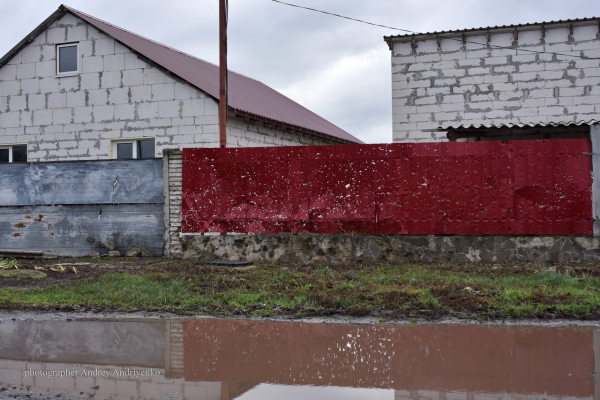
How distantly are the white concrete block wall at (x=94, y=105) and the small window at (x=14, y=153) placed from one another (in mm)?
243

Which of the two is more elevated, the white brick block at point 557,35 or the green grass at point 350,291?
the white brick block at point 557,35

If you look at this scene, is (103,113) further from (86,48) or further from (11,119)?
(11,119)

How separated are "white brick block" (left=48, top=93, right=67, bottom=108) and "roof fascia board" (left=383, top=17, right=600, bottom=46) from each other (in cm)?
903

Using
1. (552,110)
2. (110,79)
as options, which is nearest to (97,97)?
(110,79)

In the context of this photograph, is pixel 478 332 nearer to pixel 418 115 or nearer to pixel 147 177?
pixel 147 177

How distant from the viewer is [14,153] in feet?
56.9

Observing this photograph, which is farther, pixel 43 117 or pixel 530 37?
pixel 43 117

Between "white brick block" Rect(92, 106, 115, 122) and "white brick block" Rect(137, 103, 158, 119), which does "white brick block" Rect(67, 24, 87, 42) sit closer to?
"white brick block" Rect(92, 106, 115, 122)

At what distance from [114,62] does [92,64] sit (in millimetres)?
706

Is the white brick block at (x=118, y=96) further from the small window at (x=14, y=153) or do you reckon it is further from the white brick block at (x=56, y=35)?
the small window at (x=14, y=153)

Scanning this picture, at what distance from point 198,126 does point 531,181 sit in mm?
8387

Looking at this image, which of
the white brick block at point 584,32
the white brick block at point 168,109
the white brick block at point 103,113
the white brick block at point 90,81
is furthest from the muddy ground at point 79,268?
the white brick block at point 584,32

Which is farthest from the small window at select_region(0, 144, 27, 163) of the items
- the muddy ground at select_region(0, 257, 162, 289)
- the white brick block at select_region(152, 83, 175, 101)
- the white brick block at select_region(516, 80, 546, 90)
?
the white brick block at select_region(516, 80, 546, 90)

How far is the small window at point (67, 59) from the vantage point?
16677 mm
